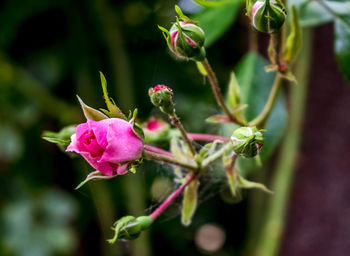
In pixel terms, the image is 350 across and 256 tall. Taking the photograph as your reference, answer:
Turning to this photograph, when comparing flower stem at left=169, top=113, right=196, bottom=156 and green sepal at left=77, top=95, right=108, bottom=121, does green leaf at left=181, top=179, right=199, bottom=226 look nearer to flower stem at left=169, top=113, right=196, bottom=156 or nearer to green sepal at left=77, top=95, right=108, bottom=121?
flower stem at left=169, top=113, right=196, bottom=156

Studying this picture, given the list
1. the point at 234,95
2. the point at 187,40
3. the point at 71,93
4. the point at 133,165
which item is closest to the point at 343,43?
the point at 234,95

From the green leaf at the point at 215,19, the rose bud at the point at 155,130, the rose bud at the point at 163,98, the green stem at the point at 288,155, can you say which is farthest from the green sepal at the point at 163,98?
the green stem at the point at 288,155

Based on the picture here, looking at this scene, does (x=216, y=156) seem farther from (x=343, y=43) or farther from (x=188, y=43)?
(x=343, y=43)

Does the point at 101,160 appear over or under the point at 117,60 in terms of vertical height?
over

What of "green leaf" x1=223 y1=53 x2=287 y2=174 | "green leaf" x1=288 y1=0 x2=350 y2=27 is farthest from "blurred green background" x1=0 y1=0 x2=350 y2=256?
"green leaf" x1=288 y1=0 x2=350 y2=27

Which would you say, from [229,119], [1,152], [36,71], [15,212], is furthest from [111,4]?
[229,119]

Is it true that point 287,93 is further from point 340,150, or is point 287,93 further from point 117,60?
point 117,60
